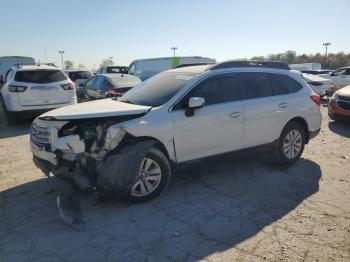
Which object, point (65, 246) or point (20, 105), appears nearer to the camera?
point (65, 246)

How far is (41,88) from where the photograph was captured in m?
10.1

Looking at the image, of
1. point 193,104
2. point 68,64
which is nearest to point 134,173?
point 193,104

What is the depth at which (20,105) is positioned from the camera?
10.1m

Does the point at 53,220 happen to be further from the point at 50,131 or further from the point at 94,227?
the point at 50,131

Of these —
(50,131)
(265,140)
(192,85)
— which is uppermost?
(192,85)

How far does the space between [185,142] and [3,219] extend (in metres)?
2.53

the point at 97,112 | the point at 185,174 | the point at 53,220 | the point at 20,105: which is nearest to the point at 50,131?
the point at 97,112

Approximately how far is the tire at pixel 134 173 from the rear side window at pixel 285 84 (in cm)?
266

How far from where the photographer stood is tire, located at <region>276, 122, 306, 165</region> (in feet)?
20.6

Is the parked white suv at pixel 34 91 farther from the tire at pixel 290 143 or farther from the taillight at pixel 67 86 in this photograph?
the tire at pixel 290 143

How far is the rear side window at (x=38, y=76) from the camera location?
10156 millimetres

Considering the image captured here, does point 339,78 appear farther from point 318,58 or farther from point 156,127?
point 318,58

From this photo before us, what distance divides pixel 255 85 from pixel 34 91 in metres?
6.72

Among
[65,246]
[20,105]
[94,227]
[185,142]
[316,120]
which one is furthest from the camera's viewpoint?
[20,105]
